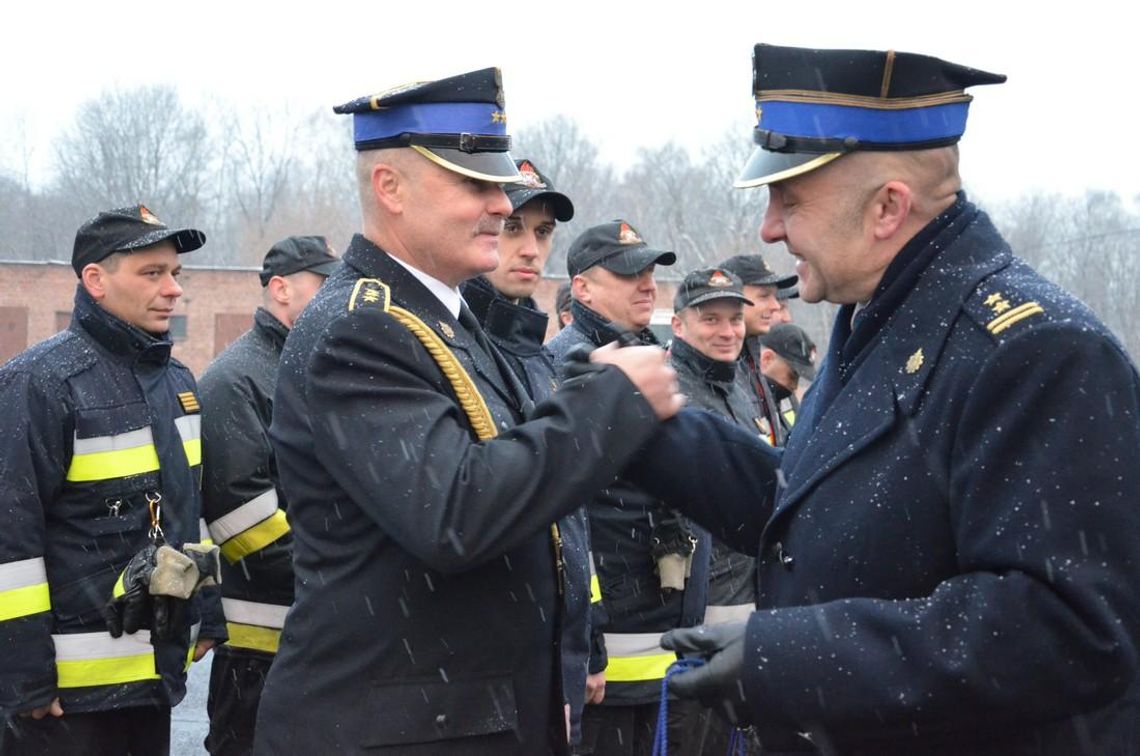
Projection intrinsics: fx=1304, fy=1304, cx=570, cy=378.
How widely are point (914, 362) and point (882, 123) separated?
19.1 inches

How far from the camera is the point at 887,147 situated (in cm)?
257

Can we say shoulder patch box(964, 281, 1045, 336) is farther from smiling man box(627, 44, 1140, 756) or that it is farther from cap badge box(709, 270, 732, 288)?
cap badge box(709, 270, 732, 288)

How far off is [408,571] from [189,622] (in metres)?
2.61

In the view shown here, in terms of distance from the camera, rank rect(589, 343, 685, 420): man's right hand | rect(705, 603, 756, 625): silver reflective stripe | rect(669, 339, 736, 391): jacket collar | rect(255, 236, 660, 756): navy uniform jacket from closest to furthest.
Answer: rect(255, 236, 660, 756): navy uniform jacket → rect(589, 343, 685, 420): man's right hand → rect(705, 603, 756, 625): silver reflective stripe → rect(669, 339, 736, 391): jacket collar

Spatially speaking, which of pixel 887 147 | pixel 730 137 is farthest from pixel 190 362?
pixel 887 147

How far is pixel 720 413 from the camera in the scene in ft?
21.6

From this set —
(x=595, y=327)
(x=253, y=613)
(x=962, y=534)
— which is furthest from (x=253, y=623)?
(x=962, y=534)

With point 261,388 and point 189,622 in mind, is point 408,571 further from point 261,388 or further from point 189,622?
point 261,388

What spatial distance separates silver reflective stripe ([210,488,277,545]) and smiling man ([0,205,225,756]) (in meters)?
0.43

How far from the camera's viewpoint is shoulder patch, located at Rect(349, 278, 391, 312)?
9.91ft

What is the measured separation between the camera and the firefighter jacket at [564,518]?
3592 millimetres

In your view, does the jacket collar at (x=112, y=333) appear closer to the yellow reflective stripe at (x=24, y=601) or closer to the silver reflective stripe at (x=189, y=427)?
the silver reflective stripe at (x=189, y=427)

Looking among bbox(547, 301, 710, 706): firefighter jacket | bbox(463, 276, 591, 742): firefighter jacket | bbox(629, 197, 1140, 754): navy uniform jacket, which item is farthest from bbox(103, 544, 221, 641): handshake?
bbox(629, 197, 1140, 754): navy uniform jacket

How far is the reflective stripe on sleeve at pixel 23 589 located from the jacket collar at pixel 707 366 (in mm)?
3349
